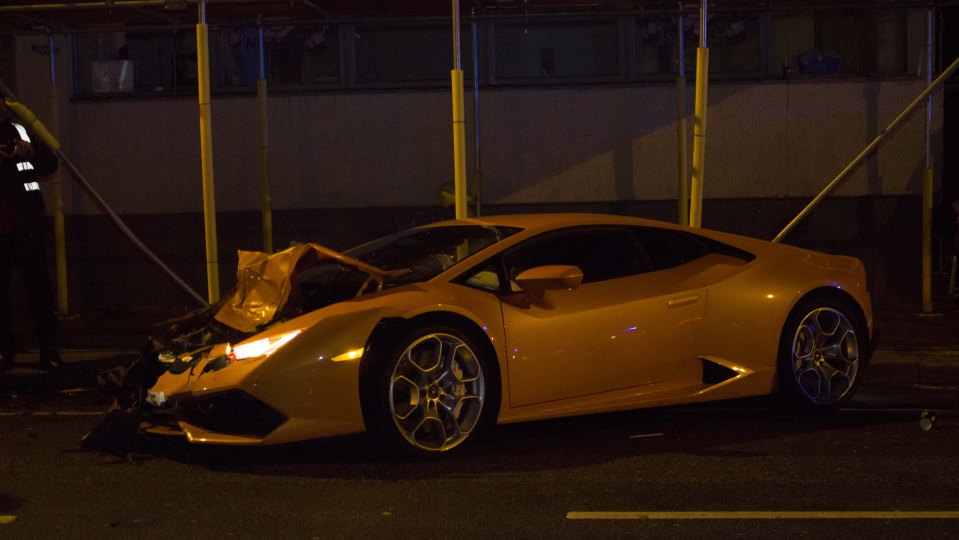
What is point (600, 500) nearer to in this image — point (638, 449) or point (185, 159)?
point (638, 449)

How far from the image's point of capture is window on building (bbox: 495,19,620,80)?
12562 millimetres

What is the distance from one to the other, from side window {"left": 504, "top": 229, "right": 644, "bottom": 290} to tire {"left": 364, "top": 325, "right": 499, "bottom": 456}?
673 millimetres

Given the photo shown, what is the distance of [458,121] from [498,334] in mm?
3832

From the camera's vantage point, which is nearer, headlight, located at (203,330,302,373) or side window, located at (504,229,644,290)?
headlight, located at (203,330,302,373)

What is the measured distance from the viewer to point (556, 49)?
12.6 m

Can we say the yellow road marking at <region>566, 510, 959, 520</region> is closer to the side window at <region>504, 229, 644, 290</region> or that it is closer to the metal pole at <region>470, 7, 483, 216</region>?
the side window at <region>504, 229, 644, 290</region>

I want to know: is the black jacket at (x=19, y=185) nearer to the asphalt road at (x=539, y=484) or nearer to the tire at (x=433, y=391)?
the asphalt road at (x=539, y=484)

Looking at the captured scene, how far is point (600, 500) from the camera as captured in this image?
5422 millimetres

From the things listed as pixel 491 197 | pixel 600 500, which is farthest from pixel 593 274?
pixel 491 197

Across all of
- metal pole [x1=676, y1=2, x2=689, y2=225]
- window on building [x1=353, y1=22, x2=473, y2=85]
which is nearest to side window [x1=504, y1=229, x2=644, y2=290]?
metal pole [x1=676, y1=2, x2=689, y2=225]

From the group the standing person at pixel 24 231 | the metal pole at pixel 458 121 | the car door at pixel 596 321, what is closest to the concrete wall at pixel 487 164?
the metal pole at pixel 458 121

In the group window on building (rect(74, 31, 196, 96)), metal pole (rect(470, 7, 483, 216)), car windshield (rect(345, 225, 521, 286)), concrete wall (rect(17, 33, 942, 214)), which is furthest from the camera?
window on building (rect(74, 31, 196, 96))

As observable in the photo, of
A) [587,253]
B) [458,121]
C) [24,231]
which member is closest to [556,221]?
[587,253]

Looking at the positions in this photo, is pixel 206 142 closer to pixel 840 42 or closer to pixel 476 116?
pixel 476 116
